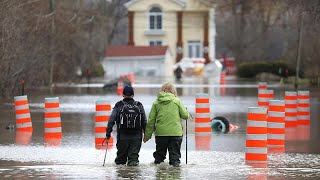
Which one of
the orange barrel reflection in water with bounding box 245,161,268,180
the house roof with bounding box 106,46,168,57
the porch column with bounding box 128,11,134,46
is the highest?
the porch column with bounding box 128,11,134,46

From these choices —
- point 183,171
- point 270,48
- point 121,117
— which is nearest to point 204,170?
point 183,171

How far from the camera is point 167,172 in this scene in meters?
14.4

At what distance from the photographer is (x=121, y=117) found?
50.0ft

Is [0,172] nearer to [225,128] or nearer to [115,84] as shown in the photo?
[225,128]

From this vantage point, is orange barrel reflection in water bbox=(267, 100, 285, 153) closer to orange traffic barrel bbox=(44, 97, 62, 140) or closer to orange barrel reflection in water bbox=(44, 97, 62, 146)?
orange barrel reflection in water bbox=(44, 97, 62, 146)

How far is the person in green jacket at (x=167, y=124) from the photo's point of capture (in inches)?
601

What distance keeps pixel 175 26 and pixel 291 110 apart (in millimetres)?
72132

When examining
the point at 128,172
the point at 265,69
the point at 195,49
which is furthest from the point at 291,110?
the point at 195,49

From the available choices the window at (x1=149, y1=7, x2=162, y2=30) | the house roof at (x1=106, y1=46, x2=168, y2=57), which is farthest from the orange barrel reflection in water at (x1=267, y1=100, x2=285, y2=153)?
the window at (x1=149, y1=7, x2=162, y2=30)

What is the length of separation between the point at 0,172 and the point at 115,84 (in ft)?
128

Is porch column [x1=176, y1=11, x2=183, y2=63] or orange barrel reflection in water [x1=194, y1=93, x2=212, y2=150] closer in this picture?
orange barrel reflection in water [x1=194, y1=93, x2=212, y2=150]

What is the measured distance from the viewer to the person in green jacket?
1527 cm

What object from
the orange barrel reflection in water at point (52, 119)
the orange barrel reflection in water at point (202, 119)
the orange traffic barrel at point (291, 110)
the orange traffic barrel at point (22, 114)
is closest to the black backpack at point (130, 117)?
the orange barrel reflection in water at point (52, 119)

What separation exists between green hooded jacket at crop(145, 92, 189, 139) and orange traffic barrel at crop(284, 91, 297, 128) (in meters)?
10.1
